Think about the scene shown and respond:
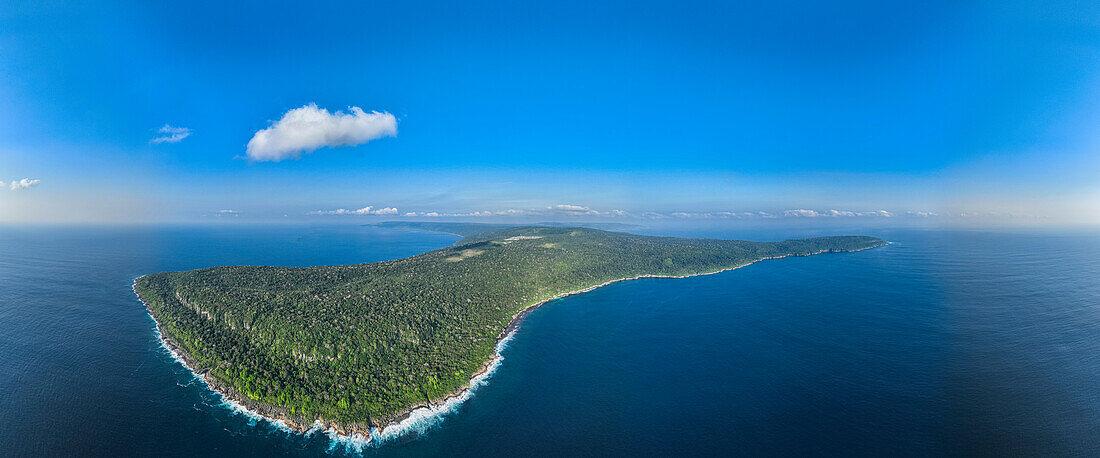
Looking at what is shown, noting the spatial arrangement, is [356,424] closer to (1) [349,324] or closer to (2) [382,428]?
(2) [382,428]

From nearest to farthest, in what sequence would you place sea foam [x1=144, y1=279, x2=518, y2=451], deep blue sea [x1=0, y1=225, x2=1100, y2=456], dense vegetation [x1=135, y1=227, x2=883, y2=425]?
1. deep blue sea [x1=0, y1=225, x2=1100, y2=456]
2. sea foam [x1=144, y1=279, x2=518, y2=451]
3. dense vegetation [x1=135, y1=227, x2=883, y2=425]

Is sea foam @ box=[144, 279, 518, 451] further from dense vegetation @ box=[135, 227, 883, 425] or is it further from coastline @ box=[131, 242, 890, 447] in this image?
dense vegetation @ box=[135, 227, 883, 425]

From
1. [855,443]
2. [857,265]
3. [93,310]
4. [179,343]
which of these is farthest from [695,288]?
[93,310]

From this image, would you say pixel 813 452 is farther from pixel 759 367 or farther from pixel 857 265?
pixel 857 265

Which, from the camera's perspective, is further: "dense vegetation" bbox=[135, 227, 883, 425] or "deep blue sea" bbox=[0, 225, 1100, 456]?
"dense vegetation" bbox=[135, 227, 883, 425]

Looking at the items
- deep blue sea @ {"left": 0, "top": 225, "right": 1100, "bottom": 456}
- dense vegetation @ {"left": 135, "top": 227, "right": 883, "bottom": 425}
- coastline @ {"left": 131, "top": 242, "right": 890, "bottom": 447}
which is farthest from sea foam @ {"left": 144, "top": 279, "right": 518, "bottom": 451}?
dense vegetation @ {"left": 135, "top": 227, "right": 883, "bottom": 425}

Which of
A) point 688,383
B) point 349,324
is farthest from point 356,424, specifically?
point 688,383

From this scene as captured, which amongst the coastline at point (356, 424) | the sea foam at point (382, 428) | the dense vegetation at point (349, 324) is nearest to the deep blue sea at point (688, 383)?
the sea foam at point (382, 428)
